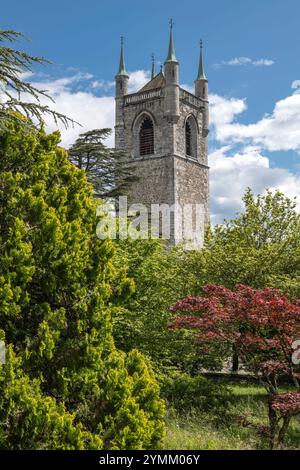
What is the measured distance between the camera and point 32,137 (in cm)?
682

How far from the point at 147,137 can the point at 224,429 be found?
28.0 metres

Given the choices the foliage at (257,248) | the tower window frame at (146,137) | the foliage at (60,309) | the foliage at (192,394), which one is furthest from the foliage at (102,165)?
the tower window frame at (146,137)

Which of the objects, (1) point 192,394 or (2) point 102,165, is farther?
(2) point 102,165

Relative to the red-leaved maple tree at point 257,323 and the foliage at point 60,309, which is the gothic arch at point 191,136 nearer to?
the red-leaved maple tree at point 257,323

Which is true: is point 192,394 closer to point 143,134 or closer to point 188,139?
point 143,134

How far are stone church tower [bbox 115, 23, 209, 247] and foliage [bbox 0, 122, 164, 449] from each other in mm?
26183

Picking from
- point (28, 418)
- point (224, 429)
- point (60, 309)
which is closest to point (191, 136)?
point (224, 429)

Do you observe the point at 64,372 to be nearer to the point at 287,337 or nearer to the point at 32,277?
the point at 32,277

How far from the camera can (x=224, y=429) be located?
Answer: 32.8 ft

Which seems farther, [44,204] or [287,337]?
[287,337]

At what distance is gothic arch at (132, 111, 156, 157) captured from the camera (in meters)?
35.8

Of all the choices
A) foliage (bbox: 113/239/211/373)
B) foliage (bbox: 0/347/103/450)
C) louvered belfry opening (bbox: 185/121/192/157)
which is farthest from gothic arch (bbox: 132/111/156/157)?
foliage (bbox: 0/347/103/450)
